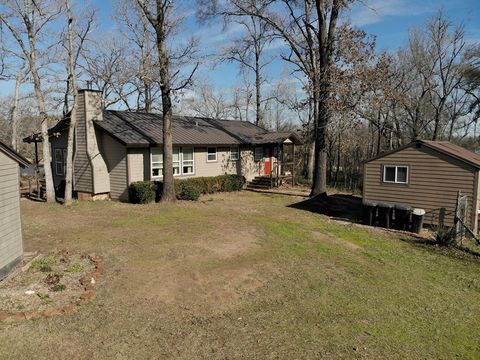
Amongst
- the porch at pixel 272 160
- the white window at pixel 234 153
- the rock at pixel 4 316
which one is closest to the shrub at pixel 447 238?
the rock at pixel 4 316

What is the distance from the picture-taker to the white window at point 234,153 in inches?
961

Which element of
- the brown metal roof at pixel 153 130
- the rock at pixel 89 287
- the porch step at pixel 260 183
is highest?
the brown metal roof at pixel 153 130

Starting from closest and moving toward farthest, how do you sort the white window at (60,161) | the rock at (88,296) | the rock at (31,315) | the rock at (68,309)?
the rock at (31,315) → the rock at (68,309) → the rock at (88,296) → the white window at (60,161)

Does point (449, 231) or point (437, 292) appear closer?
point (437, 292)

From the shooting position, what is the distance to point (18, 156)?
8.28m

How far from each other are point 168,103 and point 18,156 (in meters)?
9.62

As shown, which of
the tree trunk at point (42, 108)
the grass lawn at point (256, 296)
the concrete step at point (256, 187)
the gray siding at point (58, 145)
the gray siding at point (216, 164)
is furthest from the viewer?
the concrete step at point (256, 187)

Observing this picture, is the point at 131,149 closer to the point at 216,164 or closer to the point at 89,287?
the point at 216,164

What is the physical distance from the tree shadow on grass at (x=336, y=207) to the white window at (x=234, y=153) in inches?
265

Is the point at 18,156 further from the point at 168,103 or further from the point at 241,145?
the point at 241,145

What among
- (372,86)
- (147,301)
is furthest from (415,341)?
(372,86)

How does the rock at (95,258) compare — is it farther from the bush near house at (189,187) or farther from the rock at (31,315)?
the bush near house at (189,187)

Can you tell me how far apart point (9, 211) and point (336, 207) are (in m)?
14.7

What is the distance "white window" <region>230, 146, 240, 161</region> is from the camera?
24.4 meters
